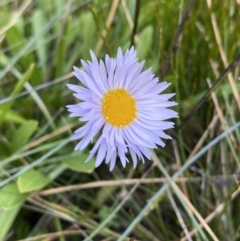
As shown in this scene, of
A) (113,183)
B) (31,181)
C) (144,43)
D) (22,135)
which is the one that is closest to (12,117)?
(22,135)

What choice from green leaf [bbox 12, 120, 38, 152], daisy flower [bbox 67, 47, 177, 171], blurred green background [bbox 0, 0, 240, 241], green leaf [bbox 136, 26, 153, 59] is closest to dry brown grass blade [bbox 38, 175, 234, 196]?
blurred green background [bbox 0, 0, 240, 241]

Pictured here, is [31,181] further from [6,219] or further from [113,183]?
[113,183]

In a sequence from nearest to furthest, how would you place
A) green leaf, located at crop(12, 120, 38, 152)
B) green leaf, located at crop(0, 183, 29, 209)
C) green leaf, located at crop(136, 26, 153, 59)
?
green leaf, located at crop(0, 183, 29, 209) < green leaf, located at crop(12, 120, 38, 152) < green leaf, located at crop(136, 26, 153, 59)

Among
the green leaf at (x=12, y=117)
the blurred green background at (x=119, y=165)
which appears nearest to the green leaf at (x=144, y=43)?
the blurred green background at (x=119, y=165)

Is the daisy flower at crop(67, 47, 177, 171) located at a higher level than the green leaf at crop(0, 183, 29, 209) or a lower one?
higher

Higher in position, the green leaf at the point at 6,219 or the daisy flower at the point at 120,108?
the daisy flower at the point at 120,108

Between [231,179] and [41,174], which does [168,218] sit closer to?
[231,179]

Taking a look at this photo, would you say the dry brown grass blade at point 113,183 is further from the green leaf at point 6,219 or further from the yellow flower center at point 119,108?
the yellow flower center at point 119,108

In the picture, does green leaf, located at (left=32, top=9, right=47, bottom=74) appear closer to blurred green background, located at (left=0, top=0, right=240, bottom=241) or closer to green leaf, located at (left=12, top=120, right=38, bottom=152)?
blurred green background, located at (left=0, top=0, right=240, bottom=241)
